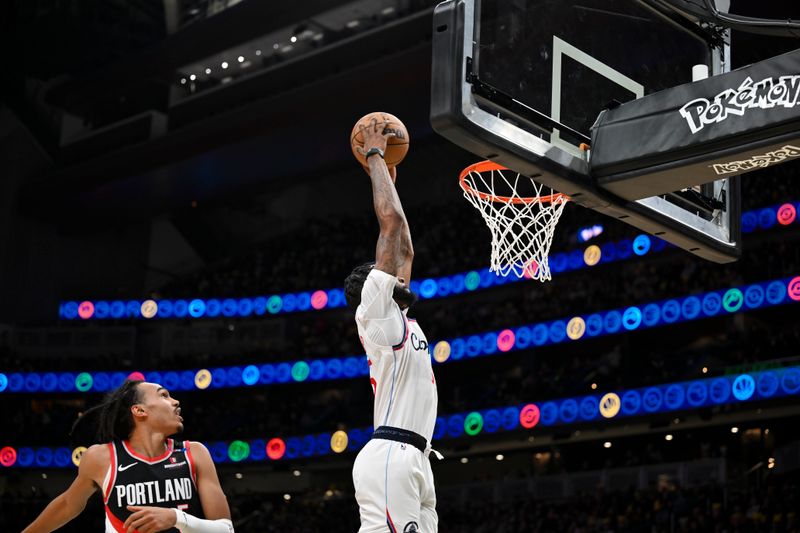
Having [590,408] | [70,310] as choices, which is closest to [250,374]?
[70,310]

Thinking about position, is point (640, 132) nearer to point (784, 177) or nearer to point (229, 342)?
point (784, 177)

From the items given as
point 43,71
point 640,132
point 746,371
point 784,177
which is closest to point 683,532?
point 746,371

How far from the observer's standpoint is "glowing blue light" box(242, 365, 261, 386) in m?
33.3

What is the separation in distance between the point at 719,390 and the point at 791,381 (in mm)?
1755

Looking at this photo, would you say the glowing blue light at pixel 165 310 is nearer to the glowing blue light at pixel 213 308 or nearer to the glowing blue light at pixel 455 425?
the glowing blue light at pixel 213 308

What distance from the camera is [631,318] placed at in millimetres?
26250

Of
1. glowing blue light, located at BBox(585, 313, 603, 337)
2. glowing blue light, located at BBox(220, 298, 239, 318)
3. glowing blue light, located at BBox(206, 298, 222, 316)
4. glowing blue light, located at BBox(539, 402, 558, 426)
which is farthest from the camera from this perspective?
glowing blue light, located at BBox(206, 298, 222, 316)

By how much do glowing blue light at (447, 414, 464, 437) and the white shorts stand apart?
23552 mm

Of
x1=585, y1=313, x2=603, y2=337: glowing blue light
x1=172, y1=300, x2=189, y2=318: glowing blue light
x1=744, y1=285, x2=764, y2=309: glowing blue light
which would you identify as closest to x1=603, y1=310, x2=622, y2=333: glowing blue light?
x1=585, y1=313, x2=603, y2=337: glowing blue light

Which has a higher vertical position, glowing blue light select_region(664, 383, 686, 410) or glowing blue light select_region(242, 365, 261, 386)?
glowing blue light select_region(242, 365, 261, 386)

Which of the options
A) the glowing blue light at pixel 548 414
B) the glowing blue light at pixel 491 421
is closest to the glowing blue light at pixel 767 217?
the glowing blue light at pixel 548 414

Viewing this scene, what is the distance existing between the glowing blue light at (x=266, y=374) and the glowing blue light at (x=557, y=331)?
967 centimetres

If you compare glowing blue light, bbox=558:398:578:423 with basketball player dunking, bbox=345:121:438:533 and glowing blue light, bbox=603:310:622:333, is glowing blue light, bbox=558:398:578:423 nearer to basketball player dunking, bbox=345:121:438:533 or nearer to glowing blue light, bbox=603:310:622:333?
glowing blue light, bbox=603:310:622:333

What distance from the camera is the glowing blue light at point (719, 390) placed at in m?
23.4
